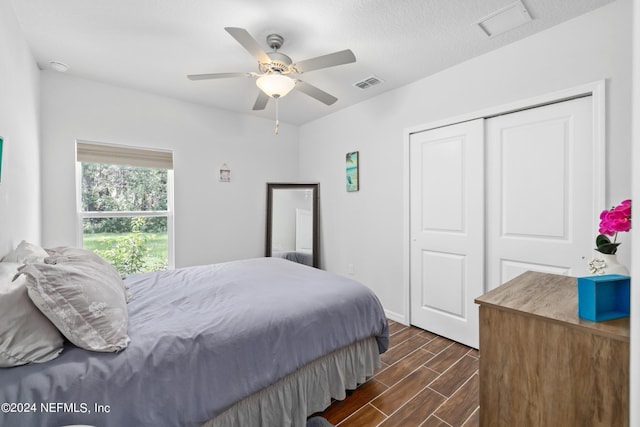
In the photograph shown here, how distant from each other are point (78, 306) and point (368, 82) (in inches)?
116

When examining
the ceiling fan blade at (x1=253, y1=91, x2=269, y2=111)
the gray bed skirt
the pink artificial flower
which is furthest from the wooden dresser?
the ceiling fan blade at (x1=253, y1=91, x2=269, y2=111)

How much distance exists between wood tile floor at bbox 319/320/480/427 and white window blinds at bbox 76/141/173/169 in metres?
3.10

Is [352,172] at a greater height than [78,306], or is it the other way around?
[352,172]

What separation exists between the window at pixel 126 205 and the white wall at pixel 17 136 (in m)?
0.45

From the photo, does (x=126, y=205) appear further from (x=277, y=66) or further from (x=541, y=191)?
(x=541, y=191)

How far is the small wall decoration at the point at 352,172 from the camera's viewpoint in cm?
360

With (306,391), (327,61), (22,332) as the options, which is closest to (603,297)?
(306,391)

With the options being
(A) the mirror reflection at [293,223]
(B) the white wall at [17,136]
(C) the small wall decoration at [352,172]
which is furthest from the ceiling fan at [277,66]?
(A) the mirror reflection at [293,223]

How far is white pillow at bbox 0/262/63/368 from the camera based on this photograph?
39.1 inches

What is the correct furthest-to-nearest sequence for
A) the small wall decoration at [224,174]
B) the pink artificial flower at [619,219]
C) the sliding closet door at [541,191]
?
1. the small wall decoration at [224,174]
2. the sliding closet door at [541,191]
3. the pink artificial flower at [619,219]

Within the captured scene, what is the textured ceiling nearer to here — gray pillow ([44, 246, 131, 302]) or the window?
the window

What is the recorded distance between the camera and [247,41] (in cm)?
174

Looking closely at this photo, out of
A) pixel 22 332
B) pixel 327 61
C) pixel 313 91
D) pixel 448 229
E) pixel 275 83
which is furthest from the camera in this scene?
pixel 448 229

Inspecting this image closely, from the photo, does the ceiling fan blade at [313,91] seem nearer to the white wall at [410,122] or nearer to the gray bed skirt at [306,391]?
the white wall at [410,122]
